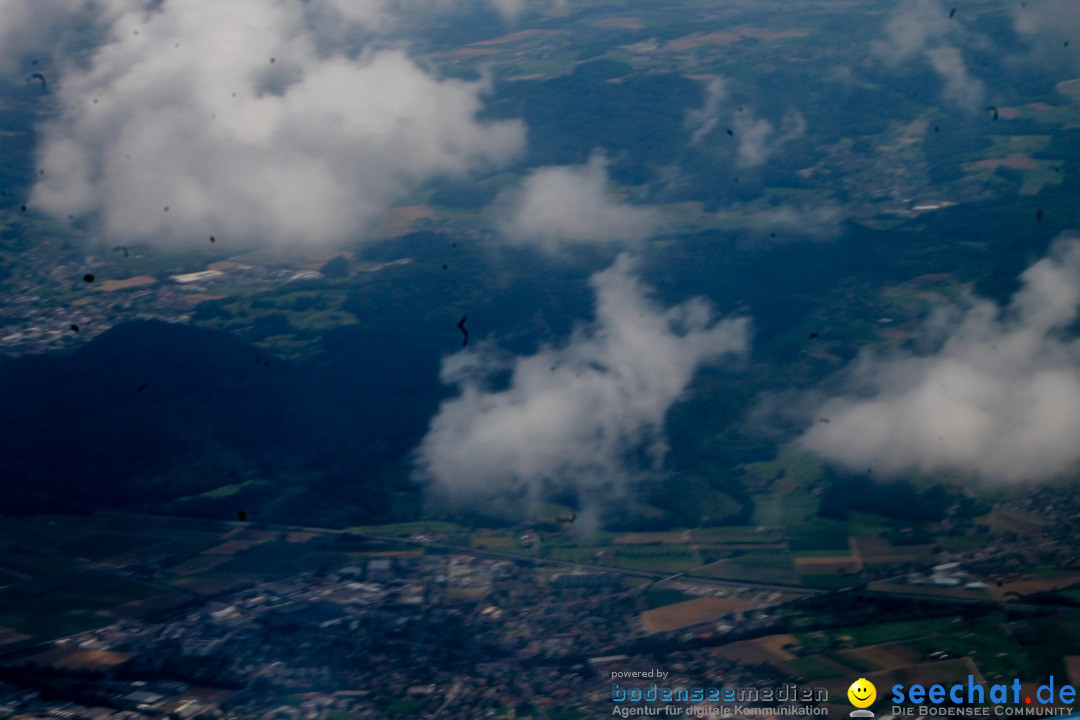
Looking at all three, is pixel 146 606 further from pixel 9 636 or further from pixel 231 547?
pixel 231 547

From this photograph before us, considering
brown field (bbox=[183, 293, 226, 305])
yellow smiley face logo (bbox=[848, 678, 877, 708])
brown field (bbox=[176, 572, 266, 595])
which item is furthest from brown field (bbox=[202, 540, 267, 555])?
brown field (bbox=[183, 293, 226, 305])

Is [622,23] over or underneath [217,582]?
over

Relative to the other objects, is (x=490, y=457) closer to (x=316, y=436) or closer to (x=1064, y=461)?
(x=316, y=436)

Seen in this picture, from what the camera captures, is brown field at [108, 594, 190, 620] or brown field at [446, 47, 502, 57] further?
brown field at [446, 47, 502, 57]

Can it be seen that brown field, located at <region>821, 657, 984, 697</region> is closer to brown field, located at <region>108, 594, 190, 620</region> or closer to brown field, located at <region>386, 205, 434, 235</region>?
brown field, located at <region>108, 594, 190, 620</region>

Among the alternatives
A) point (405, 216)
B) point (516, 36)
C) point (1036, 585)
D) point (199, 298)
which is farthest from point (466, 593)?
point (516, 36)

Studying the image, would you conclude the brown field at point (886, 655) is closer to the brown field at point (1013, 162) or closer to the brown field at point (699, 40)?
the brown field at point (1013, 162)

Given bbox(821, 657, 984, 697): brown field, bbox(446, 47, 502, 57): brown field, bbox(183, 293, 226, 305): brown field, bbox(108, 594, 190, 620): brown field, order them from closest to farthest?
bbox(821, 657, 984, 697): brown field < bbox(108, 594, 190, 620): brown field < bbox(183, 293, 226, 305): brown field < bbox(446, 47, 502, 57): brown field
